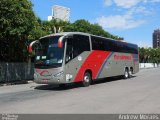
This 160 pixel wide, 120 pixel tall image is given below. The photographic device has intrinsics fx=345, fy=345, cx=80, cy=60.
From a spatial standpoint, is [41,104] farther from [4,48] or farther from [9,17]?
[4,48]

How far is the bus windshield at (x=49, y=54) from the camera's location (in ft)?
63.5

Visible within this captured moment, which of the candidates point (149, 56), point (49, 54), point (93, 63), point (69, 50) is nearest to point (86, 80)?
point (93, 63)

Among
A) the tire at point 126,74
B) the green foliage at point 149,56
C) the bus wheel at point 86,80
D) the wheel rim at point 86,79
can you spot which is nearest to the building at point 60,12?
the green foliage at point 149,56

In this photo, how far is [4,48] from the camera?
30.5 m

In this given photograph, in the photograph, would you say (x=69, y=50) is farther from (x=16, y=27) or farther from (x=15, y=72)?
(x=15, y=72)

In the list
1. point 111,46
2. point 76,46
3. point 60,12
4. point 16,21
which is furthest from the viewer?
point 60,12

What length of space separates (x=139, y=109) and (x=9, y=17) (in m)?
15.4

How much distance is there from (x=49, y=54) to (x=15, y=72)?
12465mm

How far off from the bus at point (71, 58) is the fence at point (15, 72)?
9.20m

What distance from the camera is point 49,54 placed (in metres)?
19.7

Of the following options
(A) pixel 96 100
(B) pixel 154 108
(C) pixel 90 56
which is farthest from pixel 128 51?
(B) pixel 154 108

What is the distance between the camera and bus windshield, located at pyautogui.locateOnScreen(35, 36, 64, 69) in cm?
1936

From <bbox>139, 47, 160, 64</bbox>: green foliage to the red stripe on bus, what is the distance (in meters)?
74.0

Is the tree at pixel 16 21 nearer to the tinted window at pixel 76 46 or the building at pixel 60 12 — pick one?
the tinted window at pixel 76 46
